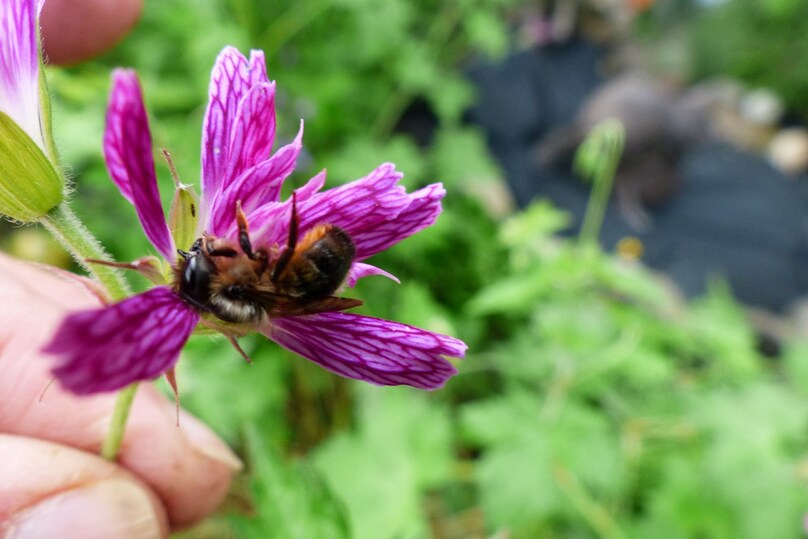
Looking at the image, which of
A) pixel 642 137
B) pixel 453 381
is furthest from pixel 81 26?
pixel 642 137

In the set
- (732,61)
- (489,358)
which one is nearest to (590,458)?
(489,358)

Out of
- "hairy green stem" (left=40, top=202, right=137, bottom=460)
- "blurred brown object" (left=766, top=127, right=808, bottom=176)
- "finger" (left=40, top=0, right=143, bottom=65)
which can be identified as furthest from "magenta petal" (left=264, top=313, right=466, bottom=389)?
"blurred brown object" (left=766, top=127, right=808, bottom=176)

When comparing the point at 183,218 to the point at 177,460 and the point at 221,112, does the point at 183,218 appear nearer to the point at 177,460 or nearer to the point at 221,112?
the point at 221,112

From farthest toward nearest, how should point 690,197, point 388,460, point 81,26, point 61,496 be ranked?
point 690,197 < point 388,460 < point 81,26 < point 61,496

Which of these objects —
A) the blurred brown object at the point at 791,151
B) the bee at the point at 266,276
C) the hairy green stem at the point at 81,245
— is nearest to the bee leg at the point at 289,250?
the bee at the point at 266,276

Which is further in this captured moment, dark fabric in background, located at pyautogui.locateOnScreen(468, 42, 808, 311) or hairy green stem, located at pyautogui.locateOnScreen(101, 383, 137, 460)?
dark fabric in background, located at pyautogui.locateOnScreen(468, 42, 808, 311)

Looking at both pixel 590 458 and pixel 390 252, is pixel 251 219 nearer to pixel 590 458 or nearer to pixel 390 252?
pixel 590 458

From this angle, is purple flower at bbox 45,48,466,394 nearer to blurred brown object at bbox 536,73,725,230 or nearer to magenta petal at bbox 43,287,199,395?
magenta petal at bbox 43,287,199,395
